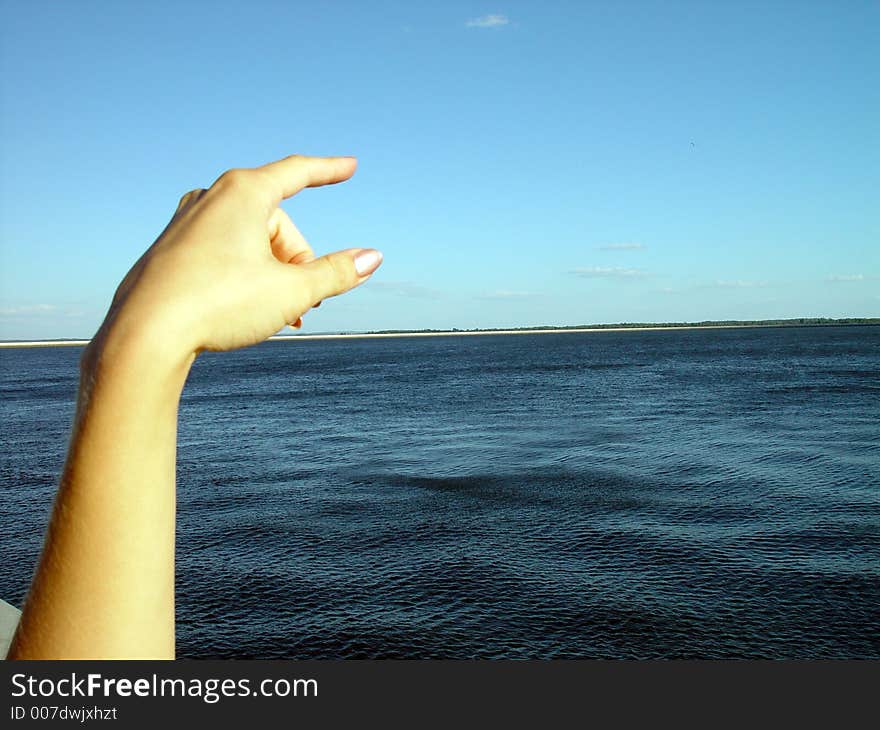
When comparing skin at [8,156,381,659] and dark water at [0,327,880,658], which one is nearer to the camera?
skin at [8,156,381,659]

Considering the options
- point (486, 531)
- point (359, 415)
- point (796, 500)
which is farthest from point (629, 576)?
point (359, 415)

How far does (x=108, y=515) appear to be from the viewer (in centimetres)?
112

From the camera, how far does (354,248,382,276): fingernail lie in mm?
1410

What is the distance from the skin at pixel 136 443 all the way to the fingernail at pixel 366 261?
22cm

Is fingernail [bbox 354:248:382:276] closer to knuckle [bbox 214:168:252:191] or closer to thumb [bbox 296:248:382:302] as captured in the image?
thumb [bbox 296:248:382:302]

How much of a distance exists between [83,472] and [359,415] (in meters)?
46.1

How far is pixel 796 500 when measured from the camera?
2186 cm

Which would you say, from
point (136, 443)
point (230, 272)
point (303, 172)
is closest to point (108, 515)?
point (136, 443)

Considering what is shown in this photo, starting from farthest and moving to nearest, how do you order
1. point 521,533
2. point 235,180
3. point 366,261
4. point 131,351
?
point 521,533 < point 366,261 < point 235,180 < point 131,351

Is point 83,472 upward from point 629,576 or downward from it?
upward

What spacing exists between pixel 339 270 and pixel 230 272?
25 centimetres

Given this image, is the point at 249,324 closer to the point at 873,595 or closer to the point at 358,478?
the point at 873,595

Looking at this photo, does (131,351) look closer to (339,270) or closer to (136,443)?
(136,443)

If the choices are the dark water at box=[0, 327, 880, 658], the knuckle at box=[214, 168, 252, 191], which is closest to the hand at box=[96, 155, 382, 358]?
the knuckle at box=[214, 168, 252, 191]
